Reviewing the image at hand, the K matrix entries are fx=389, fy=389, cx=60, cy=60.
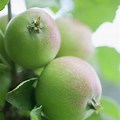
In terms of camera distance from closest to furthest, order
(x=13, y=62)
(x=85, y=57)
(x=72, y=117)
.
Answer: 1. (x=72, y=117)
2. (x=13, y=62)
3. (x=85, y=57)

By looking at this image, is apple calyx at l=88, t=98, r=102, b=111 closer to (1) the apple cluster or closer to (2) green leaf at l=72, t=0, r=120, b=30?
(1) the apple cluster

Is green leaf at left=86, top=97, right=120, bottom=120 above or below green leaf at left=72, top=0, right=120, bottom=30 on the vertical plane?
below

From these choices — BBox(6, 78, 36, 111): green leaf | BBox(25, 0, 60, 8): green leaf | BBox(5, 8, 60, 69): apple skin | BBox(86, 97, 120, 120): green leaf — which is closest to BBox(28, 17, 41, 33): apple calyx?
BBox(5, 8, 60, 69): apple skin

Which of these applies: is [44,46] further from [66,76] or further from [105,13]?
[105,13]

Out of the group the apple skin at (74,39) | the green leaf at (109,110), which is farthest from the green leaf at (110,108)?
the apple skin at (74,39)

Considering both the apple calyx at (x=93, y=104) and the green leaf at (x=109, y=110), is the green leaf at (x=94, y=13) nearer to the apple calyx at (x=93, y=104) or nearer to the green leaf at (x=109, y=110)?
the green leaf at (x=109, y=110)

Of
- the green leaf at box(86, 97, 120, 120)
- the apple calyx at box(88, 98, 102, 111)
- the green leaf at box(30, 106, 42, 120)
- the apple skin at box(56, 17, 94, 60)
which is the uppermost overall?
the apple skin at box(56, 17, 94, 60)

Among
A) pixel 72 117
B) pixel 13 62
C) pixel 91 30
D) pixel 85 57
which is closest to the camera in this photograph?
pixel 72 117

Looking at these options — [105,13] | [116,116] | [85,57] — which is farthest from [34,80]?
A: [105,13]
